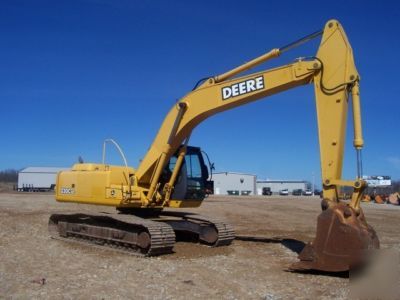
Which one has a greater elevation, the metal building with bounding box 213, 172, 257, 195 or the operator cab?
the metal building with bounding box 213, 172, 257, 195

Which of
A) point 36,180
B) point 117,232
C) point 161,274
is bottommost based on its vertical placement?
point 161,274

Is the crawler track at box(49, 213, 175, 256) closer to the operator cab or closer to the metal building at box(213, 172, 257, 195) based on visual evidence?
the operator cab

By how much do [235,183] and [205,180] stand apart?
4402 inches

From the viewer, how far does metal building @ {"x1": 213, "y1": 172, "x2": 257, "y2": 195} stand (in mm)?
123875

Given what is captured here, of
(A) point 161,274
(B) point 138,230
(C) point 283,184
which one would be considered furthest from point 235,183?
(A) point 161,274

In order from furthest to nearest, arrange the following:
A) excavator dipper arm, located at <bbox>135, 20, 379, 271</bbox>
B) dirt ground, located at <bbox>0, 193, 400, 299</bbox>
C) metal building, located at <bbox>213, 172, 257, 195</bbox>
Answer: metal building, located at <bbox>213, 172, 257, 195</bbox> → excavator dipper arm, located at <bbox>135, 20, 379, 271</bbox> → dirt ground, located at <bbox>0, 193, 400, 299</bbox>

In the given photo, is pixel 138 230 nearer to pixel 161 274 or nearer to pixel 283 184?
pixel 161 274

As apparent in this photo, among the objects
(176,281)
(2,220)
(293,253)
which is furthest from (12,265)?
(2,220)

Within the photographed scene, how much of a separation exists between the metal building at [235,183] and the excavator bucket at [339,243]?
112706 mm

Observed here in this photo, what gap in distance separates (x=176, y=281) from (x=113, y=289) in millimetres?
1290

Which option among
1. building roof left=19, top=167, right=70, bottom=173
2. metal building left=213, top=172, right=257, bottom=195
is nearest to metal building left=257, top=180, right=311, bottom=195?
metal building left=213, top=172, right=257, bottom=195

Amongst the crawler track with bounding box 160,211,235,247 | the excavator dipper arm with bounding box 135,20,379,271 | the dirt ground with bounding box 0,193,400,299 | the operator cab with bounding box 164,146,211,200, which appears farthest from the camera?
the operator cab with bounding box 164,146,211,200

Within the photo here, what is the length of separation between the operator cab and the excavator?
28mm

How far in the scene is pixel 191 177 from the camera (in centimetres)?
1421
